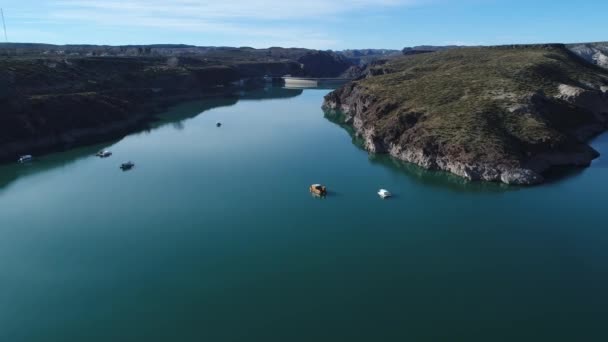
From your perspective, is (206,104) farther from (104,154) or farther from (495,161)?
(495,161)

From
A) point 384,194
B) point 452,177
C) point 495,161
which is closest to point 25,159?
point 384,194

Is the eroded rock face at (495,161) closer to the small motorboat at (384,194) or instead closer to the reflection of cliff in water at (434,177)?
the reflection of cliff in water at (434,177)

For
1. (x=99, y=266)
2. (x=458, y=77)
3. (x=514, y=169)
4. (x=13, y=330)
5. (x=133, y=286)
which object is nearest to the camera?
(x=13, y=330)

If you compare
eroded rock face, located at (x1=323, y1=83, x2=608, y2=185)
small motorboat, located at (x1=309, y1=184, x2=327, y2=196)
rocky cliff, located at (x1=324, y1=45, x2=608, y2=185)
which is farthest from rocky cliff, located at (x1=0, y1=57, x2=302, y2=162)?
rocky cliff, located at (x1=324, y1=45, x2=608, y2=185)

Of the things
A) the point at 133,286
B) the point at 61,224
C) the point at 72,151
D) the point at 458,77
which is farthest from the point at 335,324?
the point at 458,77

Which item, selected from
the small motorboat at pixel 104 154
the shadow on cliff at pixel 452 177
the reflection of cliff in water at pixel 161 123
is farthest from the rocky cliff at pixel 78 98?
the shadow on cliff at pixel 452 177

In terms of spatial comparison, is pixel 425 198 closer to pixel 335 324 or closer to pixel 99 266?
pixel 335 324
